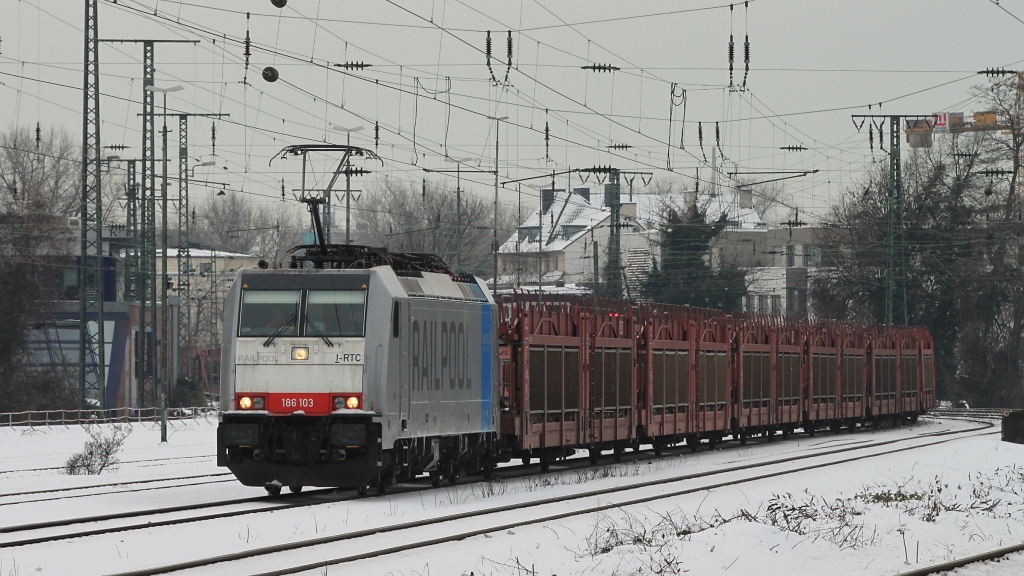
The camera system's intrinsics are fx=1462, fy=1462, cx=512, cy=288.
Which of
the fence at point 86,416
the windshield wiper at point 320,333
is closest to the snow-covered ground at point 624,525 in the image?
the windshield wiper at point 320,333

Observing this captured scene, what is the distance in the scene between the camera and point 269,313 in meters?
21.0

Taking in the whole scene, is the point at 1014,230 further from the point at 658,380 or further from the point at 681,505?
the point at 681,505

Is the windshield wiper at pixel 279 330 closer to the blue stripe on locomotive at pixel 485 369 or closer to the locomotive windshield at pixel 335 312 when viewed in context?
the locomotive windshield at pixel 335 312

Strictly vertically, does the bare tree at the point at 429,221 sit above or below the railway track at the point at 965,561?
above

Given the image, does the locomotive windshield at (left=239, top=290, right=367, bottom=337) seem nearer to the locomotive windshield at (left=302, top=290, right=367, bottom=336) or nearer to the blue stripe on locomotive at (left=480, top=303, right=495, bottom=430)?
the locomotive windshield at (left=302, top=290, right=367, bottom=336)

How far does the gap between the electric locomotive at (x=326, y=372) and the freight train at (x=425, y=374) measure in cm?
2

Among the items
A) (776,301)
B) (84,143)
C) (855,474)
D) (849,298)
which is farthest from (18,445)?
(776,301)

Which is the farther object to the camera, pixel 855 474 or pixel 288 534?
pixel 855 474

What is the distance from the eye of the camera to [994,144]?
78125mm

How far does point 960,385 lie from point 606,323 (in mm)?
52442

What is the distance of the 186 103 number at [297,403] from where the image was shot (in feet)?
67.1

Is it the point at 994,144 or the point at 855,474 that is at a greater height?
the point at 994,144

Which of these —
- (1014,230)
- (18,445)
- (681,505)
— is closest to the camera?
(681,505)

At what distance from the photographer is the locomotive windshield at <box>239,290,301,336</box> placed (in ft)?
68.5
